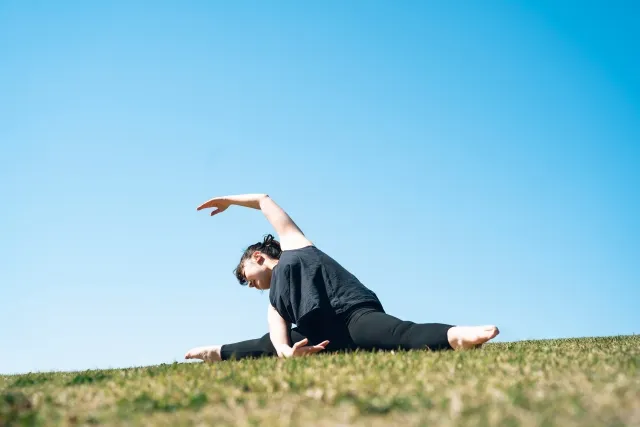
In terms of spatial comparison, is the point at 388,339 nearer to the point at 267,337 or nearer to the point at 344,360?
the point at 344,360

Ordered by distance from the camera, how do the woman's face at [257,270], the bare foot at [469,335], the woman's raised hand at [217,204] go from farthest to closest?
the woman's raised hand at [217,204] < the woman's face at [257,270] < the bare foot at [469,335]

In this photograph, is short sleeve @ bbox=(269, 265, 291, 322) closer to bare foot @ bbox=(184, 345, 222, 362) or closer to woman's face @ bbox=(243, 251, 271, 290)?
woman's face @ bbox=(243, 251, 271, 290)

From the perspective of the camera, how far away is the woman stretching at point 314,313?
21.2ft

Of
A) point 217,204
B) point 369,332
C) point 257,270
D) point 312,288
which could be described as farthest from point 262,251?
point 369,332

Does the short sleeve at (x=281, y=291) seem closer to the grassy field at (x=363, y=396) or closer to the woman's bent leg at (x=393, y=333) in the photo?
the woman's bent leg at (x=393, y=333)

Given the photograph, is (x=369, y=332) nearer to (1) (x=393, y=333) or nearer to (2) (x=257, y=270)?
(1) (x=393, y=333)

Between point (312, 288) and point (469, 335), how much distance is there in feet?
6.39

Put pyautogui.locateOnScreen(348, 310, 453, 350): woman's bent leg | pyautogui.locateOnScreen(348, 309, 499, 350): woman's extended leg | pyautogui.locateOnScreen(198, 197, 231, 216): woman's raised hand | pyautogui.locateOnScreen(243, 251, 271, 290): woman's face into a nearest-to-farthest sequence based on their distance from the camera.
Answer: pyautogui.locateOnScreen(348, 309, 499, 350): woman's extended leg
pyautogui.locateOnScreen(348, 310, 453, 350): woman's bent leg
pyautogui.locateOnScreen(243, 251, 271, 290): woman's face
pyautogui.locateOnScreen(198, 197, 231, 216): woman's raised hand

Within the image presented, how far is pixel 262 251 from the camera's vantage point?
27.8 ft

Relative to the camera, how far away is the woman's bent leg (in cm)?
629

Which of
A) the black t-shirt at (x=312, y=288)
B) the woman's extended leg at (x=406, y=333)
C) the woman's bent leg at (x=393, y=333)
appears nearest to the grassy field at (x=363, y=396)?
the woman's extended leg at (x=406, y=333)

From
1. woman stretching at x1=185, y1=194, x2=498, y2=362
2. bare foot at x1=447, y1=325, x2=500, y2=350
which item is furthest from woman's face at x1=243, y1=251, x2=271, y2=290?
bare foot at x1=447, y1=325, x2=500, y2=350

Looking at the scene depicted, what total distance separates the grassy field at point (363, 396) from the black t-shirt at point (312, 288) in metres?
2.41

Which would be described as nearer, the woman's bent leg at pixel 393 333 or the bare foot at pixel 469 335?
the bare foot at pixel 469 335
